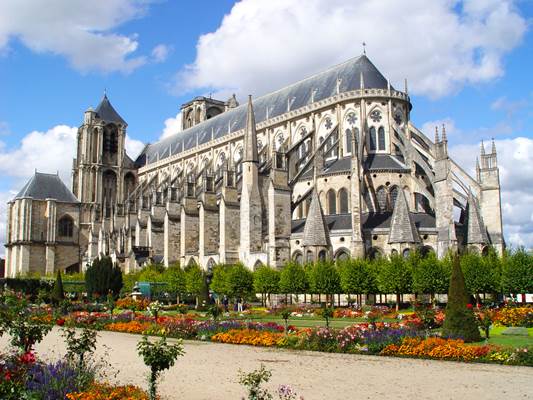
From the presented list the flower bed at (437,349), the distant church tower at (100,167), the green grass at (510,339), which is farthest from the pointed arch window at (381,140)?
the distant church tower at (100,167)

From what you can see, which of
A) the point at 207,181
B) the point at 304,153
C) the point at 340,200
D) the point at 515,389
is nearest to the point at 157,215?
the point at 207,181

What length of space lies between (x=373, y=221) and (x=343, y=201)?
4299 mm

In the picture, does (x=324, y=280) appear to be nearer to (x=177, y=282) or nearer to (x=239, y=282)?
A: (x=239, y=282)

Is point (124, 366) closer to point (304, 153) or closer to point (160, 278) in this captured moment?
point (160, 278)

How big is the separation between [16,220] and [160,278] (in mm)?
34574

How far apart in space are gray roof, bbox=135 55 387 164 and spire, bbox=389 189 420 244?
1542 cm

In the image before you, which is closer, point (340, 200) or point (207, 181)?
point (340, 200)

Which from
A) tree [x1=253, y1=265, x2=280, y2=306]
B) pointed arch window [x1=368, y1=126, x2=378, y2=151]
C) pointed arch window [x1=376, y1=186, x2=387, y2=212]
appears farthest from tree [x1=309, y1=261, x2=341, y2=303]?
pointed arch window [x1=368, y1=126, x2=378, y2=151]

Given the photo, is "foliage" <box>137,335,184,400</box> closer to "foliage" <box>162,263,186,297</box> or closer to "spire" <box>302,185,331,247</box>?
"spire" <box>302,185,331,247</box>

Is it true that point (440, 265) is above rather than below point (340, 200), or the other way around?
below

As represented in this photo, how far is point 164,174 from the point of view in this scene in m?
77.2

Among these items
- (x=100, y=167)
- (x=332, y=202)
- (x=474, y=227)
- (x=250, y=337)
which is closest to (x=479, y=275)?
(x=474, y=227)

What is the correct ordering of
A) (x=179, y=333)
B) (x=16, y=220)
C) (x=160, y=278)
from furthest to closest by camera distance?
(x=16, y=220) < (x=160, y=278) < (x=179, y=333)

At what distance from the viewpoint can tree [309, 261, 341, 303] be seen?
117 feet
